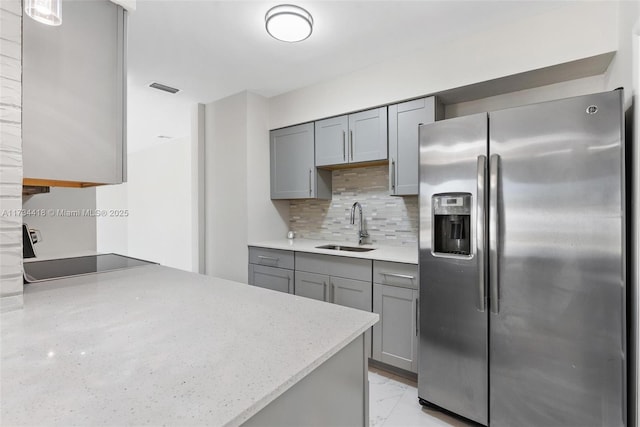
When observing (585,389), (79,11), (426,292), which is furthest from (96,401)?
(585,389)

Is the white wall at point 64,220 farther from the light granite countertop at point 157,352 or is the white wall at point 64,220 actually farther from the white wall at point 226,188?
the light granite countertop at point 157,352

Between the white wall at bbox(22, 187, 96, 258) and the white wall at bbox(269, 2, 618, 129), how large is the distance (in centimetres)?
208

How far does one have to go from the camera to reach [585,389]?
1.41 metres

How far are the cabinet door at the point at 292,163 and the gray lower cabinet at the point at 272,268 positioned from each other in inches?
24.6

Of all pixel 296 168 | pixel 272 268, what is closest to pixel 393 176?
pixel 296 168

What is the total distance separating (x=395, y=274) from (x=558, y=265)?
3.20 feet

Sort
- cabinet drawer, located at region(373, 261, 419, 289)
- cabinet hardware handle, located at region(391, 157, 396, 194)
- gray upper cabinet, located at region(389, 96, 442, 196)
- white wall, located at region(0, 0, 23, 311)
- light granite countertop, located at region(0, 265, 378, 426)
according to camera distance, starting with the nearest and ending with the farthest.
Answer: light granite countertop, located at region(0, 265, 378, 426)
white wall, located at region(0, 0, 23, 311)
cabinet drawer, located at region(373, 261, 419, 289)
gray upper cabinet, located at region(389, 96, 442, 196)
cabinet hardware handle, located at region(391, 157, 396, 194)

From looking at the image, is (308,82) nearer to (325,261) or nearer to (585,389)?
(325,261)

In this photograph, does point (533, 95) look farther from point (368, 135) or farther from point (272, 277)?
point (272, 277)

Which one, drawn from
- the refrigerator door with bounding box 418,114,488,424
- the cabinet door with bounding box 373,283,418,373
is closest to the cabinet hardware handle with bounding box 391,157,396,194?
the refrigerator door with bounding box 418,114,488,424

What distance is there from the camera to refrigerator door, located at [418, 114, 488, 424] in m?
1.68

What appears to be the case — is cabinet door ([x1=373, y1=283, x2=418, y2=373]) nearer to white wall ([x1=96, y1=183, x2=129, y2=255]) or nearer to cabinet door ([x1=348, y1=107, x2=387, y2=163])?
cabinet door ([x1=348, y1=107, x2=387, y2=163])

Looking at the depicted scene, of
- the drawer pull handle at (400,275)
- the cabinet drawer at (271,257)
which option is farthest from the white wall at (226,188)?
the drawer pull handle at (400,275)

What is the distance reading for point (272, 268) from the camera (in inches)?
116
